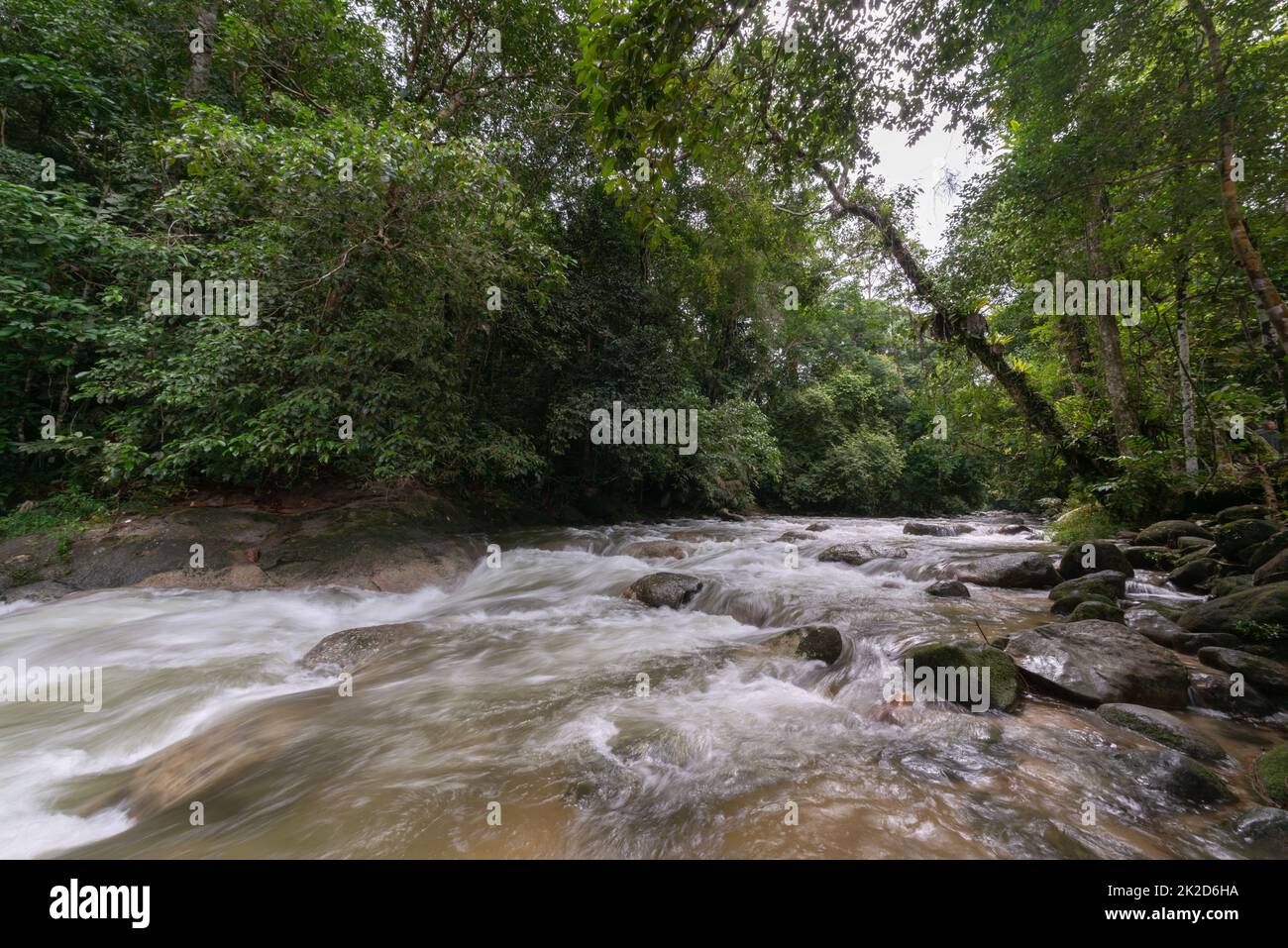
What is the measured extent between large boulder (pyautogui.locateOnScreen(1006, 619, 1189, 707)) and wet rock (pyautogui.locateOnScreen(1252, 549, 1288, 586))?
201 centimetres

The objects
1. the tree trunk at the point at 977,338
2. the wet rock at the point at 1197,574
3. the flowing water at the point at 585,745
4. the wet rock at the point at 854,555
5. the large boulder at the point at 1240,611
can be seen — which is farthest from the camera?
the tree trunk at the point at 977,338

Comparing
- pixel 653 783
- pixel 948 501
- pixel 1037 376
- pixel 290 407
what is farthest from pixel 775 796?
pixel 948 501

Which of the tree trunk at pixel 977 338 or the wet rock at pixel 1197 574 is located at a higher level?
the tree trunk at pixel 977 338

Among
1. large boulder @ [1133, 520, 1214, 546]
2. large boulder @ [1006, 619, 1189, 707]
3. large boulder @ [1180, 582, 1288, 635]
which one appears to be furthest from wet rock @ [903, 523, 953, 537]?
large boulder @ [1006, 619, 1189, 707]

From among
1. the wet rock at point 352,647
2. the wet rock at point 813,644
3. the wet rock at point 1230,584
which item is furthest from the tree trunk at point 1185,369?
the wet rock at point 352,647

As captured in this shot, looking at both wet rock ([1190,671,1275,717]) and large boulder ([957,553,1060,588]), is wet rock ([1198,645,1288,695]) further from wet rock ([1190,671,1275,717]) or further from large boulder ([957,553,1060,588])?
large boulder ([957,553,1060,588])

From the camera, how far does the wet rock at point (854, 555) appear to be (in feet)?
26.0

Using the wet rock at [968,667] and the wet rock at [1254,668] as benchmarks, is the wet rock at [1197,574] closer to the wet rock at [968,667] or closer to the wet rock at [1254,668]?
the wet rock at [1254,668]

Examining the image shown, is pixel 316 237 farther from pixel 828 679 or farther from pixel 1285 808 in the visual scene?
Result: pixel 1285 808

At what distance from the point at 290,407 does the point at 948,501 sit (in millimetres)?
25328

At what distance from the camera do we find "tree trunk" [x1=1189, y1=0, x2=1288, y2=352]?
4270mm

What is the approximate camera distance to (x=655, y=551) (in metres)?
9.14

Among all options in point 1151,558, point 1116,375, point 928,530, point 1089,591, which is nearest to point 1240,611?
point 1089,591

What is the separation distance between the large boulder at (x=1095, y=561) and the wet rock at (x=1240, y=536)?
2.84 feet
